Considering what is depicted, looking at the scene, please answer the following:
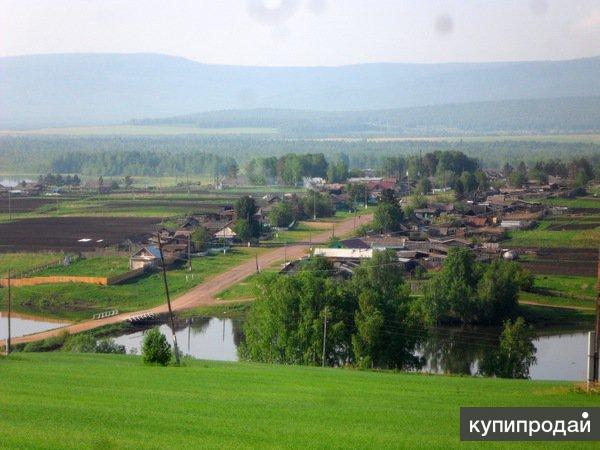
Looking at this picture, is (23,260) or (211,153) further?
(211,153)

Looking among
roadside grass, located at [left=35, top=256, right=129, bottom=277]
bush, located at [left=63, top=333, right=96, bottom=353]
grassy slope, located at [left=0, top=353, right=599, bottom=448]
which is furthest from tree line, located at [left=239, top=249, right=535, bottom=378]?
roadside grass, located at [left=35, top=256, right=129, bottom=277]

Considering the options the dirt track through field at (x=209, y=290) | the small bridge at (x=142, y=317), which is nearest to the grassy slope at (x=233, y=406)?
the dirt track through field at (x=209, y=290)

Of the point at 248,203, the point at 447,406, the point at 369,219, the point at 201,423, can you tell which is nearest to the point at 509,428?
the point at 447,406

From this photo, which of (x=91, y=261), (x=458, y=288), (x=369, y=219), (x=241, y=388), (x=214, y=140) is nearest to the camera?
(x=241, y=388)

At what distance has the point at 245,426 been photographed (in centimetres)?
584

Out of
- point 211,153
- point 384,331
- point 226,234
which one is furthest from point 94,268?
point 211,153

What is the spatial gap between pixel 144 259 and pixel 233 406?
17723mm

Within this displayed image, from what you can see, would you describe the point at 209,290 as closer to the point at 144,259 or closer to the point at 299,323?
the point at 144,259

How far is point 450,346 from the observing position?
16.8 meters

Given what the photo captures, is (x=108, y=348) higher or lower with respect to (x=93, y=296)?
higher

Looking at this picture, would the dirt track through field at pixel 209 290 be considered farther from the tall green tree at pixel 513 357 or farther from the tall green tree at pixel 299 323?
the tall green tree at pixel 513 357

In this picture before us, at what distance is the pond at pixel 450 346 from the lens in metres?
15.0

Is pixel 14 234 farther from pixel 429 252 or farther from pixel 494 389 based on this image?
pixel 494 389

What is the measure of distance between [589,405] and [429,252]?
18.5 meters
